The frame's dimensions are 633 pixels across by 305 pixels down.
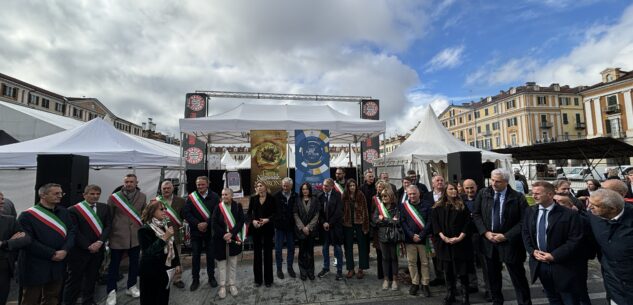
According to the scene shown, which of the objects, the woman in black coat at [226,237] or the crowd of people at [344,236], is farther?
the woman in black coat at [226,237]

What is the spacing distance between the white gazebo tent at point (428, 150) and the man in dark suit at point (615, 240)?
20.5ft

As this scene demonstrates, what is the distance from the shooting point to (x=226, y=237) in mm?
3736

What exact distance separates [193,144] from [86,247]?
25.0ft

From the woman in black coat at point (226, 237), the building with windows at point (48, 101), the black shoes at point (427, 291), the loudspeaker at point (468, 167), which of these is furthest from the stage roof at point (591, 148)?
the building with windows at point (48, 101)

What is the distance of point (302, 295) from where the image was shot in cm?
374

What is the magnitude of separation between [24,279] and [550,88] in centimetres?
6851

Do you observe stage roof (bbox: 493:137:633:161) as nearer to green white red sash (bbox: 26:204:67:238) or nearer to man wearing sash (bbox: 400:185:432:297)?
man wearing sash (bbox: 400:185:432:297)

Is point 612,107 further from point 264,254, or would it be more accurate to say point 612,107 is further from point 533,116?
point 264,254

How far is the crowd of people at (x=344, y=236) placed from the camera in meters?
2.52

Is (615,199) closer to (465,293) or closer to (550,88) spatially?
(465,293)

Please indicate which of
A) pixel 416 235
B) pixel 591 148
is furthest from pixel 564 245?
pixel 591 148

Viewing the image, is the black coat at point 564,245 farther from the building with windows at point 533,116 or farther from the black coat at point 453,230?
the building with windows at point 533,116

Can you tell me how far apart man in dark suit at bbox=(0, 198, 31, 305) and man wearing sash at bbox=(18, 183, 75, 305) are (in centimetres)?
7

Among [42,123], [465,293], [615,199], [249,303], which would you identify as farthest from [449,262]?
[42,123]
